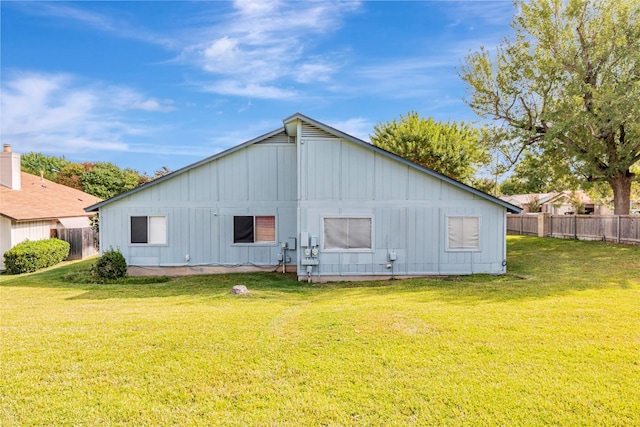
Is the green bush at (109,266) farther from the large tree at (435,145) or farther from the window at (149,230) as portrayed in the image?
the large tree at (435,145)

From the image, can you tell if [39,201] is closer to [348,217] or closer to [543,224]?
[348,217]

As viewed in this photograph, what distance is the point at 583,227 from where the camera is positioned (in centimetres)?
2167

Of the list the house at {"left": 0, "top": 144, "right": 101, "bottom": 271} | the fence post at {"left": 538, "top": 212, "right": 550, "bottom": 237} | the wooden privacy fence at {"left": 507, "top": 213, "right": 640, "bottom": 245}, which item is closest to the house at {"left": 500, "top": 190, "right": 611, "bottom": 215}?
the wooden privacy fence at {"left": 507, "top": 213, "right": 640, "bottom": 245}

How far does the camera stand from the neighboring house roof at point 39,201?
673 inches

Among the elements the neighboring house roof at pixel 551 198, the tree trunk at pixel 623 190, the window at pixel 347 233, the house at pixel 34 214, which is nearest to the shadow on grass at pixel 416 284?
the window at pixel 347 233

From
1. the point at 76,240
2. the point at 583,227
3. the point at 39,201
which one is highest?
the point at 39,201

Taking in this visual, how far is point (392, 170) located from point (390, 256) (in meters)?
2.68

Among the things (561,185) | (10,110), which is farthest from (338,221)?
(561,185)

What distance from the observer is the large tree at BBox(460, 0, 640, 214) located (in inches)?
725

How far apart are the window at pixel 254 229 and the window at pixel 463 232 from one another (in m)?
5.96

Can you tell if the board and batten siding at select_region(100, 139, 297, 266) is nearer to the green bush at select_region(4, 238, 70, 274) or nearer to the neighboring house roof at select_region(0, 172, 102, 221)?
the green bush at select_region(4, 238, 70, 274)

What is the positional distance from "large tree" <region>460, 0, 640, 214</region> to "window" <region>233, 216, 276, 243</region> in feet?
48.5

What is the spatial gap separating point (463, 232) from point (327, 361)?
8.77 meters

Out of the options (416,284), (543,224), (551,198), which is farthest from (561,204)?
(416,284)
